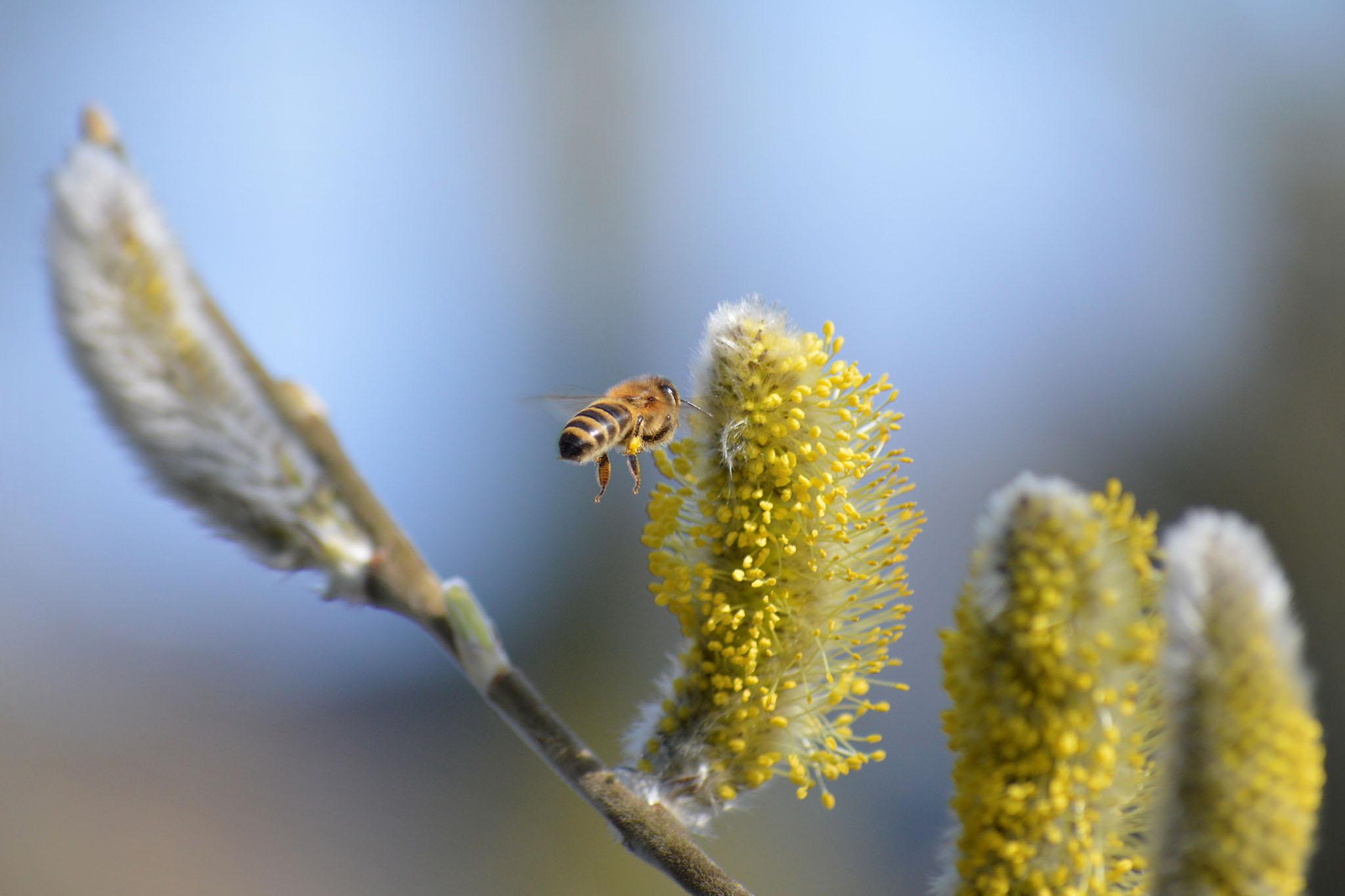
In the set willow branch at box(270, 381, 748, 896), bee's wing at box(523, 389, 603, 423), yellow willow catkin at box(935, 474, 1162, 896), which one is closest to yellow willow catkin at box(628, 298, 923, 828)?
willow branch at box(270, 381, 748, 896)

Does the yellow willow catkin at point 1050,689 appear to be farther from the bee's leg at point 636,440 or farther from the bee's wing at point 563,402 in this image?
the bee's wing at point 563,402

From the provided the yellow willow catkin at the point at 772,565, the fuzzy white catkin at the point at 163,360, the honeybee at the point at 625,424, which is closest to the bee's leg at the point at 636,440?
the honeybee at the point at 625,424

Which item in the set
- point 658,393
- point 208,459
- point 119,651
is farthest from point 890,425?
point 119,651

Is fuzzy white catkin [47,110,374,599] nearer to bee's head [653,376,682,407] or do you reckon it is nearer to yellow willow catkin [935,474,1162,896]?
yellow willow catkin [935,474,1162,896]

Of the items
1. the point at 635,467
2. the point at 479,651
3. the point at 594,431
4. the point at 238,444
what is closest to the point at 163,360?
the point at 238,444

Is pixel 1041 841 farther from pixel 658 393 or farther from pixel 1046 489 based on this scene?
pixel 658 393

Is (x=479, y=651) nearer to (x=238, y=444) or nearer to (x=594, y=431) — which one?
(x=238, y=444)
